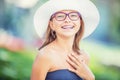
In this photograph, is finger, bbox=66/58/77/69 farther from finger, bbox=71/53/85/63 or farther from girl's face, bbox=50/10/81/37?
girl's face, bbox=50/10/81/37

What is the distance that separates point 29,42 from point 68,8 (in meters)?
0.33

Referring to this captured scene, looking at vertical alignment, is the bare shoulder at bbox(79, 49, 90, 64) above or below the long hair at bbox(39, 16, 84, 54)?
below

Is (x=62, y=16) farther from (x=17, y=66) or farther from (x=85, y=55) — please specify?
(x=17, y=66)

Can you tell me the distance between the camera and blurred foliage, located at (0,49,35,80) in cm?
241

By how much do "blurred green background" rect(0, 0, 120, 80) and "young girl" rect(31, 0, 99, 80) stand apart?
0.04 metres

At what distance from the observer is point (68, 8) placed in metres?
2.44

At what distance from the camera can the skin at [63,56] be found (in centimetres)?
239

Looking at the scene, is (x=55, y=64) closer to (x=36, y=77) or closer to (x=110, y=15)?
(x=36, y=77)

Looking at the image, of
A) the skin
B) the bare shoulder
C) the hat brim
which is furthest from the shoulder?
the bare shoulder

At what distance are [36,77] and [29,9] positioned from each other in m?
0.44

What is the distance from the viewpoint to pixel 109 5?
2510 mm

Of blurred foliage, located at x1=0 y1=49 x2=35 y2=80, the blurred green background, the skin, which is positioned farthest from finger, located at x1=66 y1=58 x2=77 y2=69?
blurred foliage, located at x1=0 y1=49 x2=35 y2=80

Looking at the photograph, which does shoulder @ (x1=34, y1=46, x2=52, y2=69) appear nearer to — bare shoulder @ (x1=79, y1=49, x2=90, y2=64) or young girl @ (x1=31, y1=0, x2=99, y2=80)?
young girl @ (x1=31, y1=0, x2=99, y2=80)

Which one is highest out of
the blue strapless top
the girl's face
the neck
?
the girl's face
